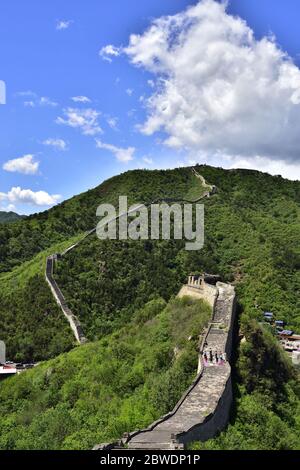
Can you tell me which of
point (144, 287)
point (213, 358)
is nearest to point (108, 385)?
point (213, 358)

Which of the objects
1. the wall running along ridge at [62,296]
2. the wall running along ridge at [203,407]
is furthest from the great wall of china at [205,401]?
the wall running along ridge at [62,296]

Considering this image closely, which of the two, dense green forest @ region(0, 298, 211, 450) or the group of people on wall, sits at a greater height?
the group of people on wall

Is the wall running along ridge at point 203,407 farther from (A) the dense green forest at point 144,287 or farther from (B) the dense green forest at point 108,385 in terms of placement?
(B) the dense green forest at point 108,385

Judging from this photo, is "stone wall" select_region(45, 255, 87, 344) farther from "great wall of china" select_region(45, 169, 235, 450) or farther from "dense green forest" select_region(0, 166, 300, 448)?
"great wall of china" select_region(45, 169, 235, 450)

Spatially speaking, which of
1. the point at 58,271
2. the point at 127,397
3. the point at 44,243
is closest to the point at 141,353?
the point at 127,397

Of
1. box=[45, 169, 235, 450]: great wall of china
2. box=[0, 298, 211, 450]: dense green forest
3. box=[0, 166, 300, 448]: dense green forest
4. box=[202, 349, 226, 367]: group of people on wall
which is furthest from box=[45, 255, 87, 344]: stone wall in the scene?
box=[202, 349, 226, 367]: group of people on wall

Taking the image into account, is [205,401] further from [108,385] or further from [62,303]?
[62,303]
